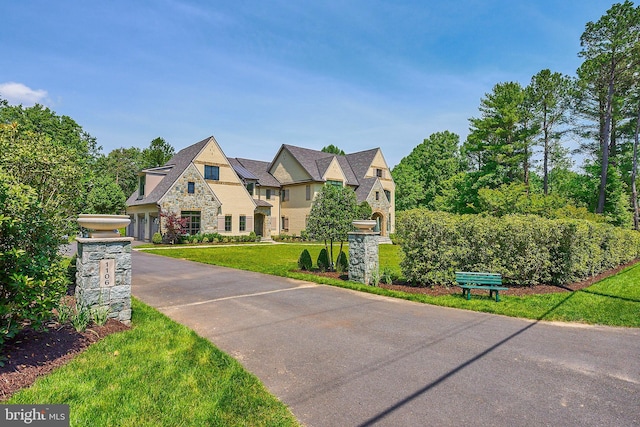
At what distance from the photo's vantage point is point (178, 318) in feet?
24.1

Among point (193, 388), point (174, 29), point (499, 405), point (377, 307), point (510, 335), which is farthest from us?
point (174, 29)

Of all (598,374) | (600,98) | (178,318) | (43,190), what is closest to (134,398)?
(178,318)

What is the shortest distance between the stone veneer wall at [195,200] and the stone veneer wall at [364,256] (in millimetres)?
20376

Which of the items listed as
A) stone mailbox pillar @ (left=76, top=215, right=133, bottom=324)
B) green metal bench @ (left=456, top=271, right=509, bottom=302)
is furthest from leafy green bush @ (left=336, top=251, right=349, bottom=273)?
stone mailbox pillar @ (left=76, top=215, right=133, bottom=324)

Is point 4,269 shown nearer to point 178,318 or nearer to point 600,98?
point 178,318

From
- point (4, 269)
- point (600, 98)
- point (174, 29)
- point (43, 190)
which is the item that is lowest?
point (4, 269)

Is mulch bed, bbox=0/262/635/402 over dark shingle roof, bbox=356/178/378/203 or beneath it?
beneath

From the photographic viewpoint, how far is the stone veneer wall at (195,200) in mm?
27297

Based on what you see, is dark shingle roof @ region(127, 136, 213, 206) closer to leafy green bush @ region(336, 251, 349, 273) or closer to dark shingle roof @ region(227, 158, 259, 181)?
dark shingle roof @ region(227, 158, 259, 181)

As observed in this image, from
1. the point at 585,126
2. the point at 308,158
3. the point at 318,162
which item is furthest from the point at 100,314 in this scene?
the point at 585,126

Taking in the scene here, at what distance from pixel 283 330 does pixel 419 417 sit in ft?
11.2

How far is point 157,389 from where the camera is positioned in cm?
412

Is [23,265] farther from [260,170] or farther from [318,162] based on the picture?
[260,170]

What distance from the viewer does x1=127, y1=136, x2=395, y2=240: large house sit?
28547 millimetres
